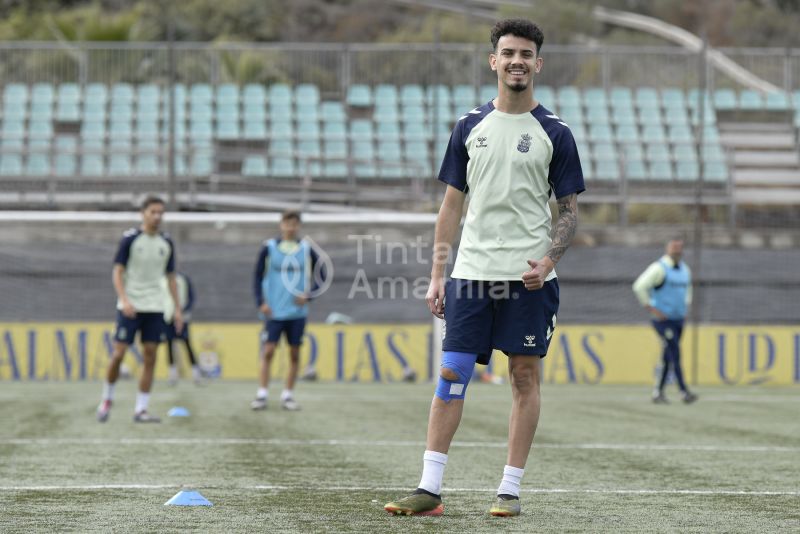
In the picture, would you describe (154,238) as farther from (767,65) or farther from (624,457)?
(767,65)

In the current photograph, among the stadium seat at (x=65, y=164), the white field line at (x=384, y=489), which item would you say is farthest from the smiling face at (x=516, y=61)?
the stadium seat at (x=65, y=164)

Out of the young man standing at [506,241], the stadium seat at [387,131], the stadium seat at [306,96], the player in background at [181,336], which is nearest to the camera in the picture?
the young man standing at [506,241]

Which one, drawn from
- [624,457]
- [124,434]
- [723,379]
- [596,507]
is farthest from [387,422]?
[723,379]

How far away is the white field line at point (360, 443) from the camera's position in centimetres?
956

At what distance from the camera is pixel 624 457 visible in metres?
8.82

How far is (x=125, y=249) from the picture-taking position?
12125mm

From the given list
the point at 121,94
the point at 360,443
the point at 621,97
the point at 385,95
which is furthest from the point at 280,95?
the point at 360,443

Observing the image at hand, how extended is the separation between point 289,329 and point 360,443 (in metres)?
4.50

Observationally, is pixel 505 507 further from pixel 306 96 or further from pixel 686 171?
pixel 306 96

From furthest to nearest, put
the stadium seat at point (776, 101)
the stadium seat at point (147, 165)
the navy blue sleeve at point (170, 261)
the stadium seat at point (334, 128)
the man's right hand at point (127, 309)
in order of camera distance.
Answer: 1. the stadium seat at point (776, 101)
2. the stadium seat at point (334, 128)
3. the stadium seat at point (147, 165)
4. the navy blue sleeve at point (170, 261)
5. the man's right hand at point (127, 309)

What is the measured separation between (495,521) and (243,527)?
3.31ft

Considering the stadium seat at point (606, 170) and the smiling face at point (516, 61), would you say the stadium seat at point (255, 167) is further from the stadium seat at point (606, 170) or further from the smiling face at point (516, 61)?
the smiling face at point (516, 61)

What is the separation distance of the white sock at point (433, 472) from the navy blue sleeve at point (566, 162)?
1218 mm

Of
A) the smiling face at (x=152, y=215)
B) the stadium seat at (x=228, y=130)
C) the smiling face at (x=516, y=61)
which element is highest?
the stadium seat at (x=228, y=130)
